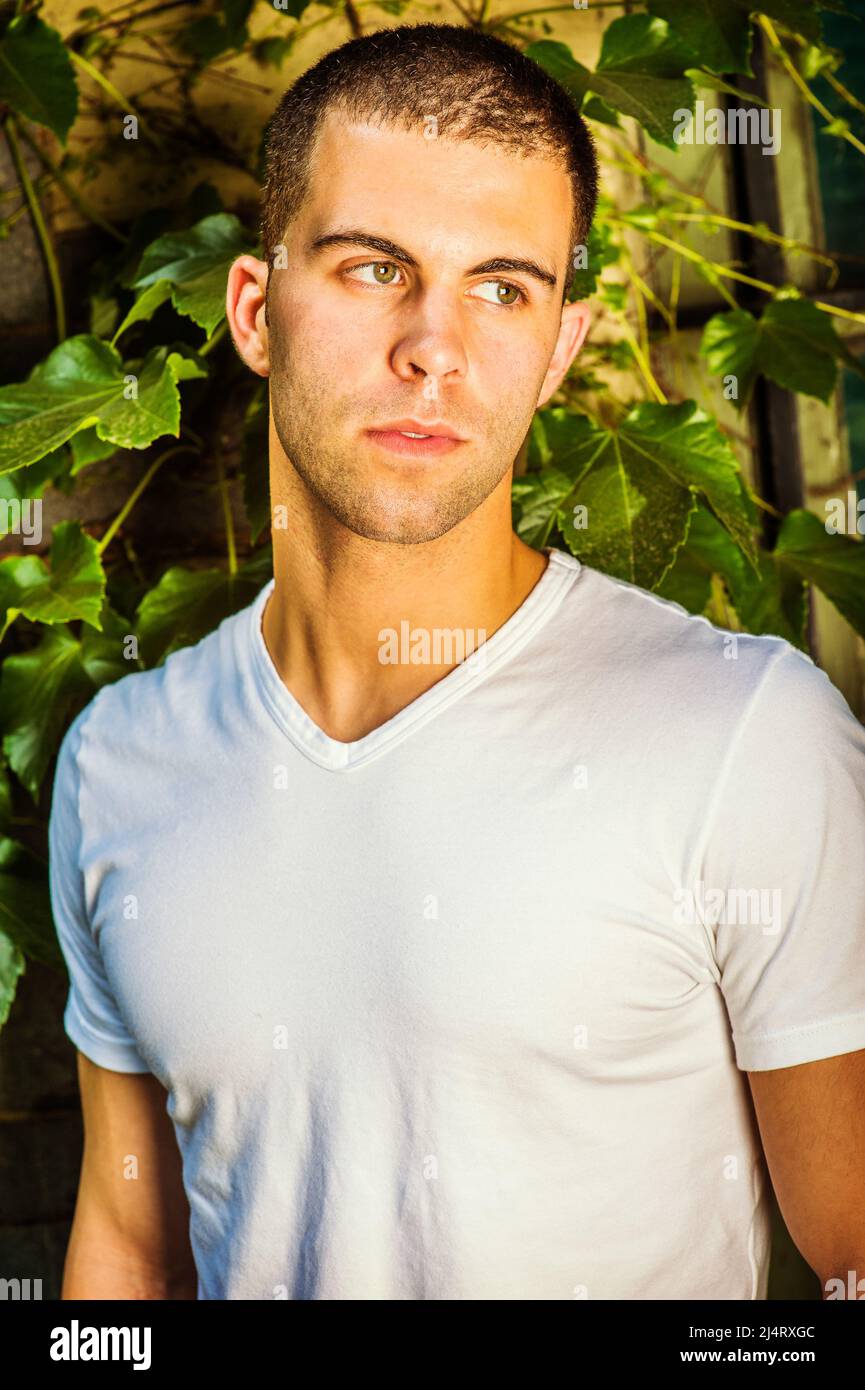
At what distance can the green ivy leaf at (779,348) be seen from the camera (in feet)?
4.05

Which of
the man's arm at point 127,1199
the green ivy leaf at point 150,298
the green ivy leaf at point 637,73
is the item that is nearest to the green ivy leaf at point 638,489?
the green ivy leaf at point 637,73

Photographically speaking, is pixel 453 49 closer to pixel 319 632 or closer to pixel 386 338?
pixel 386 338

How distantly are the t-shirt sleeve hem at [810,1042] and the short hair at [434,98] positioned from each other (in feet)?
1.85

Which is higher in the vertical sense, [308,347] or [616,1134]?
[308,347]

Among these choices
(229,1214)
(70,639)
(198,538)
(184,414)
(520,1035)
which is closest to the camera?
(520,1035)

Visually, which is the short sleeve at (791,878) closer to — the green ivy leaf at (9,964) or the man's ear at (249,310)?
the man's ear at (249,310)

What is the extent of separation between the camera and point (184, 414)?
140cm

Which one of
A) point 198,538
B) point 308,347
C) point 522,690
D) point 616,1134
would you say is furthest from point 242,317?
point 616,1134

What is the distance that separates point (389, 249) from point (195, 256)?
359mm

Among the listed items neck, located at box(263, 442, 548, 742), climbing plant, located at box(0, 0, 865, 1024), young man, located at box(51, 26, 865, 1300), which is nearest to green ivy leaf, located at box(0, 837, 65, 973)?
climbing plant, located at box(0, 0, 865, 1024)

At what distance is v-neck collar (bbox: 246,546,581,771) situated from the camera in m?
0.89

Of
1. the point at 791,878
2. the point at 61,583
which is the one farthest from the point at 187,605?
the point at 791,878

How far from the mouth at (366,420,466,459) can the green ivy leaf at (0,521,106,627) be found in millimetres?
373

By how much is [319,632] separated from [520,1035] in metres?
0.35
